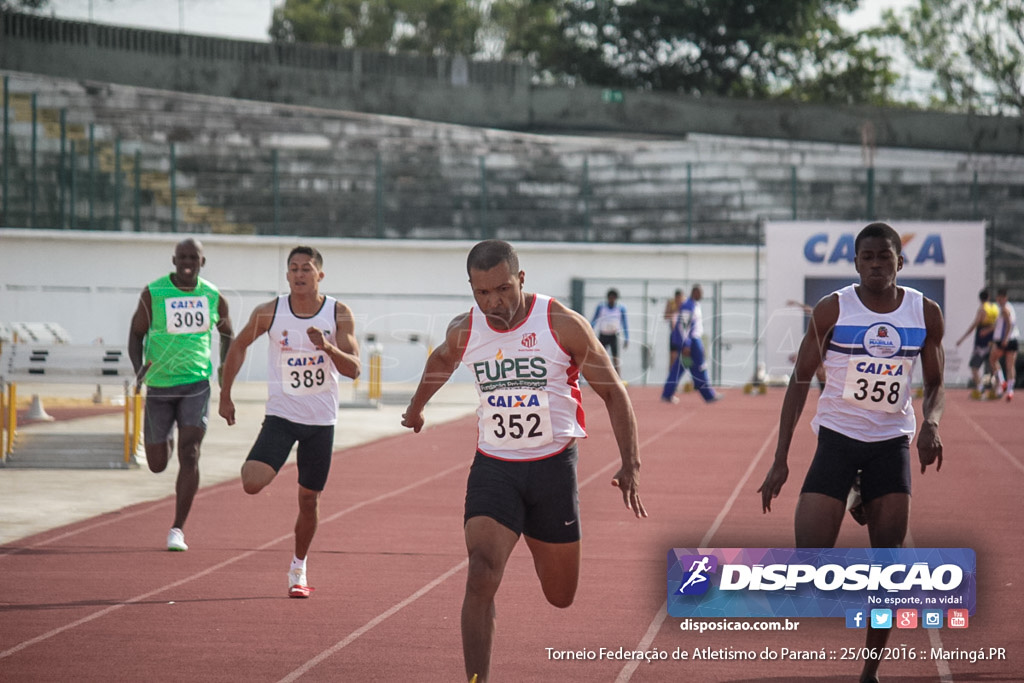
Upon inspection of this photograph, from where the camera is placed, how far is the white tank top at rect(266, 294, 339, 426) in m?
8.24

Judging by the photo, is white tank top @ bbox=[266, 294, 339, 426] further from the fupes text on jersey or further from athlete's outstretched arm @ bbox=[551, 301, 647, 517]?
athlete's outstretched arm @ bbox=[551, 301, 647, 517]

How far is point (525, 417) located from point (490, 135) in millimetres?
33500

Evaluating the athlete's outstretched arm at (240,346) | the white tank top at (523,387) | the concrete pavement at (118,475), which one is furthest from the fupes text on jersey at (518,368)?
the concrete pavement at (118,475)

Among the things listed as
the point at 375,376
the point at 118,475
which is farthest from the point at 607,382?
the point at 375,376

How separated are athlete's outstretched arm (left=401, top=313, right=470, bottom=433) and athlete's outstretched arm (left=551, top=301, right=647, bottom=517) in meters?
0.40

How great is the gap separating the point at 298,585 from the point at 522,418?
115 inches

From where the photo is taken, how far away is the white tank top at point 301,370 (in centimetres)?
824

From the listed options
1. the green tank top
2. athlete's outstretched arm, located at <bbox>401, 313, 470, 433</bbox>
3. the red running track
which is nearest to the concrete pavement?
the red running track

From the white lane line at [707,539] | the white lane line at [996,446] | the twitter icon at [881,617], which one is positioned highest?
the twitter icon at [881,617]

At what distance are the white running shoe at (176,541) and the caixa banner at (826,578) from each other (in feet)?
15.8

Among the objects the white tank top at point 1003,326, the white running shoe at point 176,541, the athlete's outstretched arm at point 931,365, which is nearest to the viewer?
the athlete's outstretched arm at point 931,365

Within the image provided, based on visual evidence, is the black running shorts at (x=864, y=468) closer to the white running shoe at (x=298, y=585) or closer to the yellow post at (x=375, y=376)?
the white running shoe at (x=298, y=585)

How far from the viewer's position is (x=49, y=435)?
1484cm

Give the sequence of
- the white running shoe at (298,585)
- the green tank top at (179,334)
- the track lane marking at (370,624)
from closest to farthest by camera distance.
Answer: the track lane marking at (370,624) → the white running shoe at (298,585) → the green tank top at (179,334)
